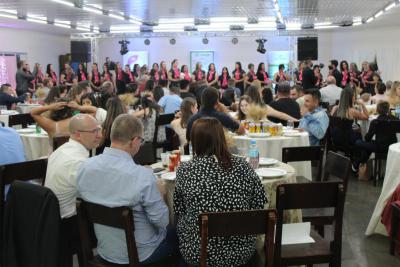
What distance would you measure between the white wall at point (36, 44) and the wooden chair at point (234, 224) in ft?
55.4

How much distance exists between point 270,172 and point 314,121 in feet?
9.08

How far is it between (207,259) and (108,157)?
76 centimetres

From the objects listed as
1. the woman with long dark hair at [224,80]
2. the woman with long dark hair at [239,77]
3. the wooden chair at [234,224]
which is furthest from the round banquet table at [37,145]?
the woman with long dark hair at [239,77]

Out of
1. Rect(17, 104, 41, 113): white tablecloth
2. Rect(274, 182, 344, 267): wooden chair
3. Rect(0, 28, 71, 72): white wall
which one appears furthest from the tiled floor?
Rect(0, 28, 71, 72): white wall

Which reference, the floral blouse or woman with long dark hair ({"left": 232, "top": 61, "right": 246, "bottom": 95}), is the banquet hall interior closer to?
the floral blouse

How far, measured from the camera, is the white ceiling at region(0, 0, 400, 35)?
38.2 feet

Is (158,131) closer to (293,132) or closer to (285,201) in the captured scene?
(293,132)

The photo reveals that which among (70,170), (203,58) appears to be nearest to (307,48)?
(203,58)

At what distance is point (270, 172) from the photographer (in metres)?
3.66

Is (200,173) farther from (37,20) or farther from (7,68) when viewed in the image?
(7,68)

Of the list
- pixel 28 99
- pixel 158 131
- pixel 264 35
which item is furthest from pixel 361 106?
pixel 264 35

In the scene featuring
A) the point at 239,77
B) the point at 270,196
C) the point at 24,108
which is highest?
the point at 239,77

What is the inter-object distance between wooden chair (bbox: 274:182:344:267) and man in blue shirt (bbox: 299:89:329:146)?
131 inches

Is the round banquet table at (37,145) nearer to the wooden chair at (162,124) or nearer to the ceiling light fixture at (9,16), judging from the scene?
the wooden chair at (162,124)
